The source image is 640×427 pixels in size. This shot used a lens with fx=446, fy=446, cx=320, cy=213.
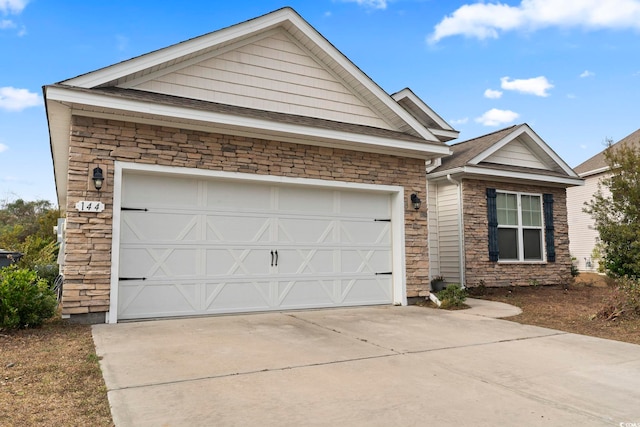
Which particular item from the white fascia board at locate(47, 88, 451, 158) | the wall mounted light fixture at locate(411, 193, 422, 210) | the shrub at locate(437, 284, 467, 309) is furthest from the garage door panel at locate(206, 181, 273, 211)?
the shrub at locate(437, 284, 467, 309)

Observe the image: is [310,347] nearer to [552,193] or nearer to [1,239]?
[552,193]

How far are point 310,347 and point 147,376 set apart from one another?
6.23ft

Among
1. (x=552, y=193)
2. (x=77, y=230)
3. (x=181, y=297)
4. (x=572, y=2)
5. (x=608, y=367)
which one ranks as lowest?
(x=608, y=367)

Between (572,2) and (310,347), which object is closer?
(310,347)

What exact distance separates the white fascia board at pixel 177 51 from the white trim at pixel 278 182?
1.30 meters

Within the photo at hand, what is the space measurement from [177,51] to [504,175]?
28.2 feet

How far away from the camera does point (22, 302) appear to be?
593 cm

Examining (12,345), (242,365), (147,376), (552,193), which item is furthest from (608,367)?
(552,193)

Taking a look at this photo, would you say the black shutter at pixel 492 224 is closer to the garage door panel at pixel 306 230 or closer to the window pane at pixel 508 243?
the window pane at pixel 508 243

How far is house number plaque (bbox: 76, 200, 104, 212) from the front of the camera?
6475 millimetres

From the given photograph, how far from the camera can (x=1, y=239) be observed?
18.3 metres

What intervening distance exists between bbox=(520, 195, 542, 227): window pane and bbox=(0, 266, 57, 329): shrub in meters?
11.4

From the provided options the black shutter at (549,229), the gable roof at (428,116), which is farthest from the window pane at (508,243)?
the gable roof at (428,116)

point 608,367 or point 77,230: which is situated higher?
point 77,230
